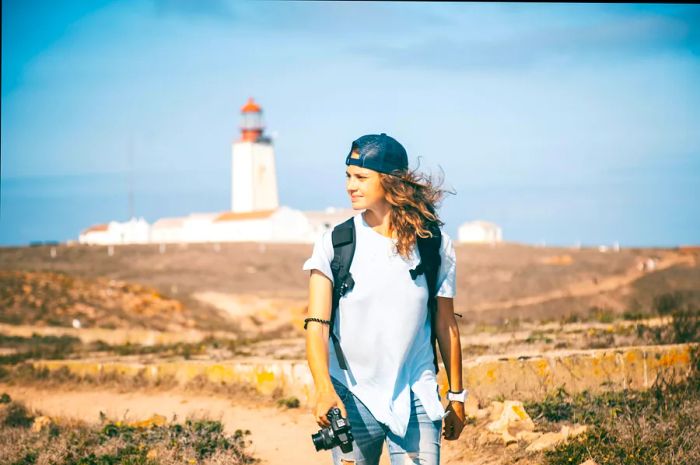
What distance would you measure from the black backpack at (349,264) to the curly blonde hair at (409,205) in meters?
0.05

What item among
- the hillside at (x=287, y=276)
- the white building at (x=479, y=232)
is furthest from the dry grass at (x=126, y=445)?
the white building at (x=479, y=232)

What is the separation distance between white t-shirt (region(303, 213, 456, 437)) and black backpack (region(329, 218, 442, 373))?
0.03 metres

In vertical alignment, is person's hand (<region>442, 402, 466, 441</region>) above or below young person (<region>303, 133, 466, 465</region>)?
below

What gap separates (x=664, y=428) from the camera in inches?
286

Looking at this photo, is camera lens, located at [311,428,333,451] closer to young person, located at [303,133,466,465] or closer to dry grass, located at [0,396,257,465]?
young person, located at [303,133,466,465]

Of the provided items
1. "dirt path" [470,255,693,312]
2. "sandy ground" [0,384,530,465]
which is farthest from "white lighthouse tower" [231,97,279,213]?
"sandy ground" [0,384,530,465]

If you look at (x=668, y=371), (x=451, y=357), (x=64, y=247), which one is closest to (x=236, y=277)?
(x=64, y=247)

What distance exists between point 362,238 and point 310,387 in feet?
23.5

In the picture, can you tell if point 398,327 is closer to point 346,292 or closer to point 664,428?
point 346,292

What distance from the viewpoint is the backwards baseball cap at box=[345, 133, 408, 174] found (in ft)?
15.4

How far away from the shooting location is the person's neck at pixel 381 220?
469cm

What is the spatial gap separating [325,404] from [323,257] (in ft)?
2.24

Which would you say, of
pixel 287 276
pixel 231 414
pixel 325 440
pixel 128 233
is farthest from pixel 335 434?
pixel 128 233

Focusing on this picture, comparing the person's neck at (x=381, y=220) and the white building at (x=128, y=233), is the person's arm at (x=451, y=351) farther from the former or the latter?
the white building at (x=128, y=233)
